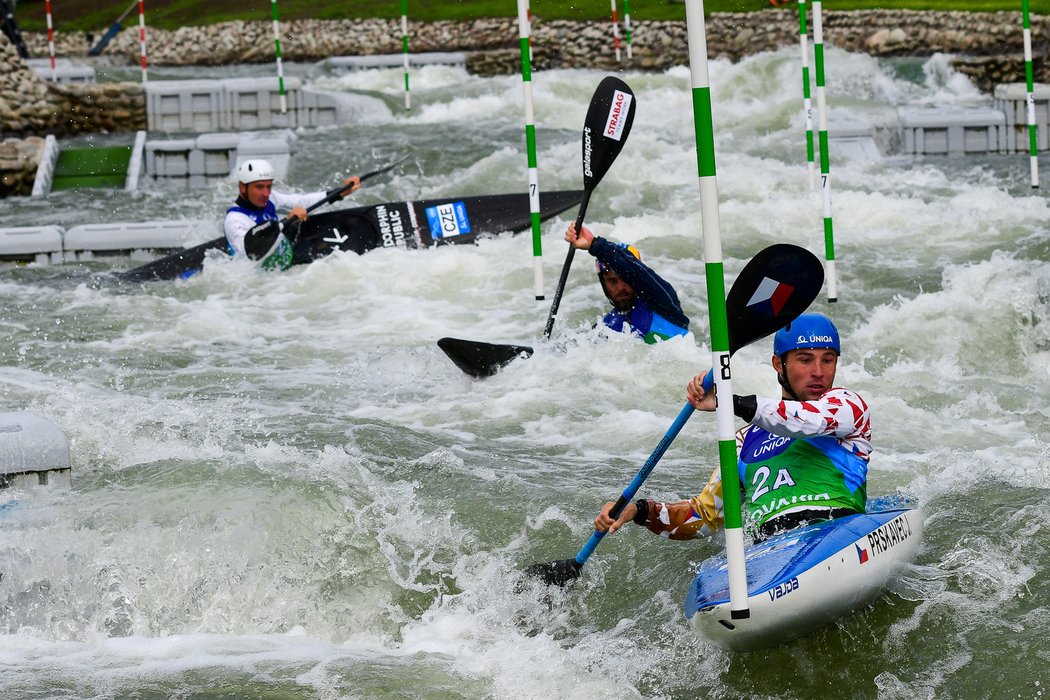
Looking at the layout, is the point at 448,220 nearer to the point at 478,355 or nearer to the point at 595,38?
the point at 478,355

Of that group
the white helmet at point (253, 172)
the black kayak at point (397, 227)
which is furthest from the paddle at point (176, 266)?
the white helmet at point (253, 172)

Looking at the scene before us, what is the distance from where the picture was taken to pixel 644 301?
19.8ft

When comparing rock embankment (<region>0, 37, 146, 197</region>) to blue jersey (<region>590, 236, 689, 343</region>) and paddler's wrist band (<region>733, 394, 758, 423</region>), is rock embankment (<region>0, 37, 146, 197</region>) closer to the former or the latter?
blue jersey (<region>590, 236, 689, 343</region>)

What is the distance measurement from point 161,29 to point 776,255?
28021 mm

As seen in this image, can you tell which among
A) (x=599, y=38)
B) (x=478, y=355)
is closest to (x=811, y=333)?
(x=478, y=355)

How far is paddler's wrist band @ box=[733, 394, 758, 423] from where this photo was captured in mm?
3426

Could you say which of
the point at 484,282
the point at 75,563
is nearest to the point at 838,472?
the point at 75,563

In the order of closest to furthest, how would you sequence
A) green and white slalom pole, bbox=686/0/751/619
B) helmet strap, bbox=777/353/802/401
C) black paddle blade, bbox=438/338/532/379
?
green and white slalom pole, bbox=686/0/751/619
helmet strap, bbox=777/353/802/401
black paddle blade, bbox=438/338/532/379

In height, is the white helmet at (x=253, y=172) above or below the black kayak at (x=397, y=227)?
above

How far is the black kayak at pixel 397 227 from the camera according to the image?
927cm

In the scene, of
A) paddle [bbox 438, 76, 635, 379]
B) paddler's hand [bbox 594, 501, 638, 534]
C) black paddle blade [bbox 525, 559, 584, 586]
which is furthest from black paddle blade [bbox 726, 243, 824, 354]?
paddle [bbox 438, 76, 635, 379]

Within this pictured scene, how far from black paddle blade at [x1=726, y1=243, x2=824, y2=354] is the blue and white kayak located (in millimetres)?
592

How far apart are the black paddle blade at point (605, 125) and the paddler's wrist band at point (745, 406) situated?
10.1ft

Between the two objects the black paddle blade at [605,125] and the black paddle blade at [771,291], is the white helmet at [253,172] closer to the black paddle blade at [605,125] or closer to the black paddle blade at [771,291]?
the black paddle blade at [605,125]
